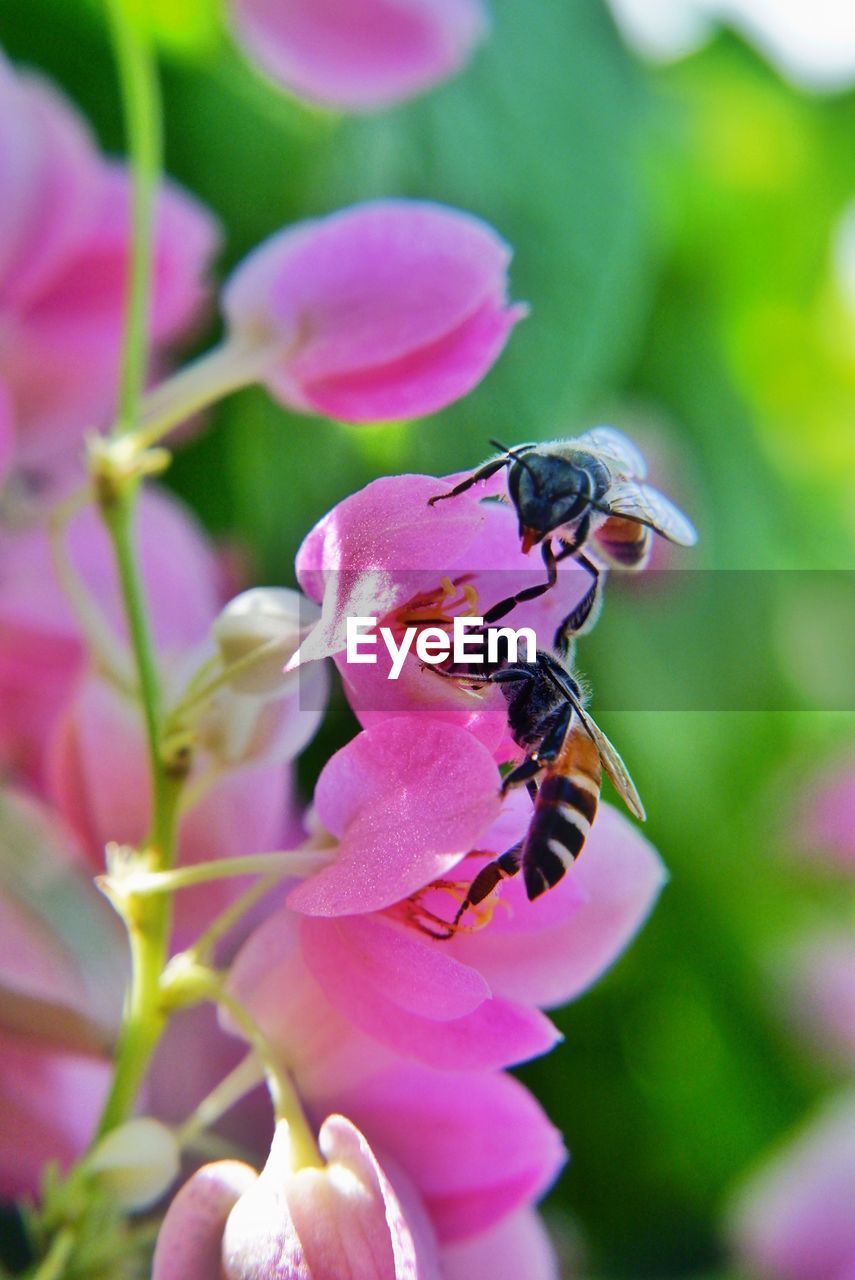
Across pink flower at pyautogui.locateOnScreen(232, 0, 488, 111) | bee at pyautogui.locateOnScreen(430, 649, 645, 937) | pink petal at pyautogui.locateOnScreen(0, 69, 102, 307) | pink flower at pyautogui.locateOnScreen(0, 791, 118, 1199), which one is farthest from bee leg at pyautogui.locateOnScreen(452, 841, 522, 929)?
pink flower at pyautogui.locateOnScreen(232, 0, 488, 111)

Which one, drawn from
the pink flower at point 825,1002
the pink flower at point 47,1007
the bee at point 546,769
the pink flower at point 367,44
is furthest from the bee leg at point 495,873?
the pink flower at point 825,1002

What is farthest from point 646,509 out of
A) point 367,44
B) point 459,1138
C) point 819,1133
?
point 819,1133

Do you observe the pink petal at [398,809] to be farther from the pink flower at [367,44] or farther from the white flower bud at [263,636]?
the pink flower at [367,44]

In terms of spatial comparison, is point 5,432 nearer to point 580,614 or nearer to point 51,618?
point 51,618

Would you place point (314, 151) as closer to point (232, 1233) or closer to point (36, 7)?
point (36, 7)

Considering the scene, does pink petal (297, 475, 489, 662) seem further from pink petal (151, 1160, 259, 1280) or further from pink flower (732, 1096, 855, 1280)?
pink flower (732, 1096, 855, 1280)

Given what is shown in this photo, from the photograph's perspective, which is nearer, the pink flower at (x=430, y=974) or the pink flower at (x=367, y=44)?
the pink flower at (x=430, y=974)

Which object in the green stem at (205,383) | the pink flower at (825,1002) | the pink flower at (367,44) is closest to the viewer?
the green stem at (205,383)
